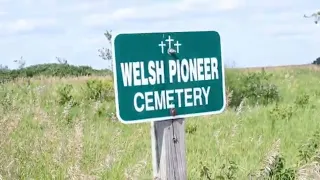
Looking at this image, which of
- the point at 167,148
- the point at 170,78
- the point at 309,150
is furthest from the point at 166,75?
the point at 309,150

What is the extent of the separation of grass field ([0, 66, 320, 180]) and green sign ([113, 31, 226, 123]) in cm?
75

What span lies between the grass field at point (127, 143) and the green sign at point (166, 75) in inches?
29.4

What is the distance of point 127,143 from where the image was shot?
25.4 ft

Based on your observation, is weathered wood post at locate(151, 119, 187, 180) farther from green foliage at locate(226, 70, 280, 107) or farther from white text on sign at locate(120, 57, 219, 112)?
green foliage at locate(226, 70, 280, 107)

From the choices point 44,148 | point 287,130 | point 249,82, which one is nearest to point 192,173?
point 44,148

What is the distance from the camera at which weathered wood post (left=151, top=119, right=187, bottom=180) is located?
3295 millimetres

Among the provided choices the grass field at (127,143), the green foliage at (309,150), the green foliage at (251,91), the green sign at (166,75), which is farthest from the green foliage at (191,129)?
the green sign at (166,75)

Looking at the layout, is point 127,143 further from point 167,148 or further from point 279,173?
point 167,148

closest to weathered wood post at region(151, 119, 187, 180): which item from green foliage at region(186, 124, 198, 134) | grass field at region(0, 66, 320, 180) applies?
grass field at region(0, 66, 320, 180)

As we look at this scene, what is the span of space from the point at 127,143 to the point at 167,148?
4.46m

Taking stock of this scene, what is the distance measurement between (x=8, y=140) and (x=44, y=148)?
34 cm

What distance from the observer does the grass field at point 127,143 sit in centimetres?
492

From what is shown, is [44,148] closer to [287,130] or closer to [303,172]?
[303,172]

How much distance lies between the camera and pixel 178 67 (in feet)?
10.7
